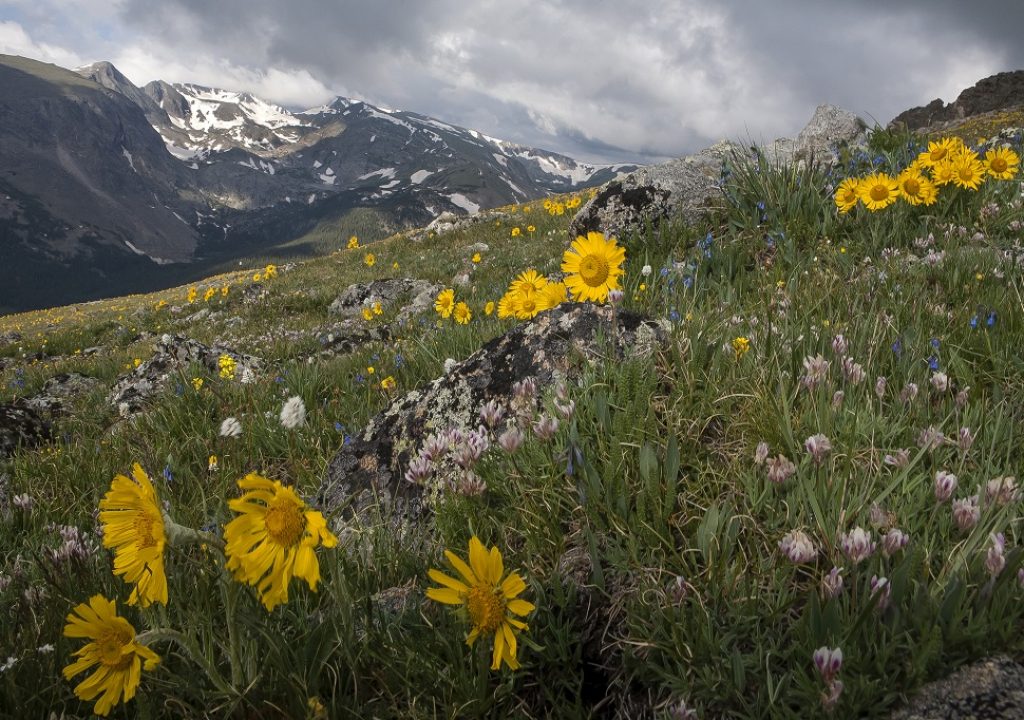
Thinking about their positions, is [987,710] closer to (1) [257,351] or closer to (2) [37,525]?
(2) [37,525]

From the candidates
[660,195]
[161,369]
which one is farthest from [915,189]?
[161,369]

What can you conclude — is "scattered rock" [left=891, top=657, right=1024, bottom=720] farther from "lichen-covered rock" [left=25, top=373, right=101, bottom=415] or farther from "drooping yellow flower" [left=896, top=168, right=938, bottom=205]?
"lichen-covered rock" [left=25, top=373, right=101, bottom=415]

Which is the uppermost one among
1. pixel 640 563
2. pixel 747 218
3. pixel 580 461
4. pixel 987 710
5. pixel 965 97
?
pixel 965 97

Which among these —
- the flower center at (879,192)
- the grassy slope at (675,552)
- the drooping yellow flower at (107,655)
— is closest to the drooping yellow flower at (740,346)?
the grassy slope at (675,552)

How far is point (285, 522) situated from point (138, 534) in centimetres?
52

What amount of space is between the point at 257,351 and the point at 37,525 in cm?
643

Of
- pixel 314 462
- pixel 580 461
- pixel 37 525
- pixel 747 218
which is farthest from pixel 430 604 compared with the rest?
pixel 747 218

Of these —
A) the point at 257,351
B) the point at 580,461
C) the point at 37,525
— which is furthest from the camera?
the point at 257,351

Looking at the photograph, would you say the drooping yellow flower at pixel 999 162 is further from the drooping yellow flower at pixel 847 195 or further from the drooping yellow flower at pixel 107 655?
the drooping yellow flower at pixel 107 655

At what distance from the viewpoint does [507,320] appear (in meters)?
5.61

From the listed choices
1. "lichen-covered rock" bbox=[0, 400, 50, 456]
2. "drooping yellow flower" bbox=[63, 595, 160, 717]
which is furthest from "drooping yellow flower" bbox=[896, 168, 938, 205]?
"lichen-covered rock" bbox=[0, 400, 50, 456]

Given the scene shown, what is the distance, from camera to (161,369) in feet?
24.4

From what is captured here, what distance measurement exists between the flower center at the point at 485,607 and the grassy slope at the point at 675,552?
0.17 metres

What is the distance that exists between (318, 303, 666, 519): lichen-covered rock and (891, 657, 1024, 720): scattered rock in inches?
73.5
